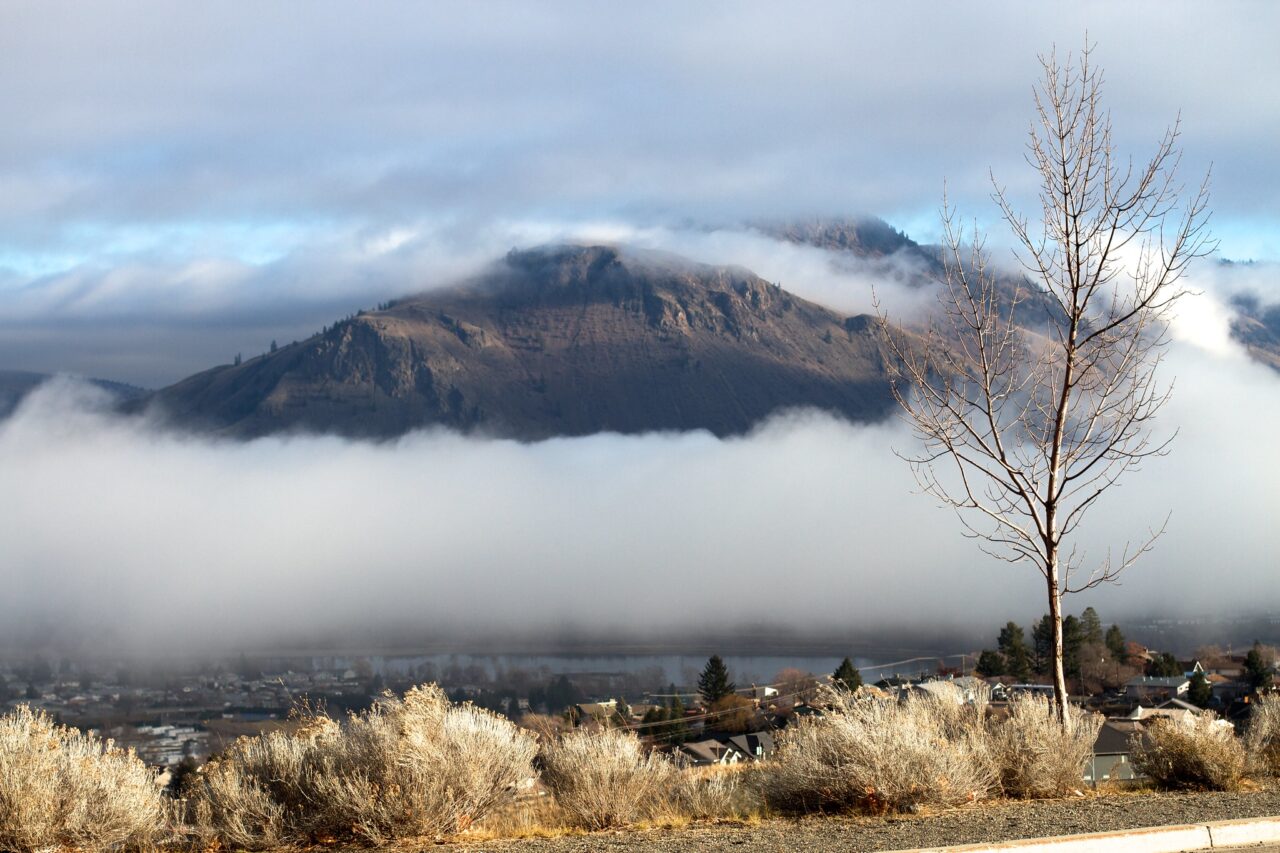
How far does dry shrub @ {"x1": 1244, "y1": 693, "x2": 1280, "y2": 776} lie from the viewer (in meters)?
15.0

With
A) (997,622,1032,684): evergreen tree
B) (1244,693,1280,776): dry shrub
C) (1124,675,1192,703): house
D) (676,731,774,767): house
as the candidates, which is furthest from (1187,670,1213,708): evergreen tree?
(1244,693,1280,776): dry shrub

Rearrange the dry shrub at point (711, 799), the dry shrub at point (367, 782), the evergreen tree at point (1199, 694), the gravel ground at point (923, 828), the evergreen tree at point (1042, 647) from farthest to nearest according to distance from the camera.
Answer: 1. the evergreen tree at point (1042, 647)
2. the evergreen tree at point (1199, 694)
3. the dry shrub at point (711, 799)
4. the dry shrub at point (367, 782)
5. the gravel ground at point (923, 828)

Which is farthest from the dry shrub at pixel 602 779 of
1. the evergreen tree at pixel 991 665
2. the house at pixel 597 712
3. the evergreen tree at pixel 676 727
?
the evergreen tree at pixel 991 665

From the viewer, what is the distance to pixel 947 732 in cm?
1404

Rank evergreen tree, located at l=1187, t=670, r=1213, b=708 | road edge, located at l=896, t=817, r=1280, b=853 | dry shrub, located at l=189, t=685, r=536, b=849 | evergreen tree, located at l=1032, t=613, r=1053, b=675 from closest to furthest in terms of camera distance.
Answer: road edge, located at l=896, t=817, r=1280, b=853
dry shrub, located at l=189, t=685, r=536, b=849
evergreen tree, located at l=1187, t=670, r=1213, b=708
evergreen tree, located at l=1032, t=613, r=1053, b=675

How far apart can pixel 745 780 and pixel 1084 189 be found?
7.67 meters

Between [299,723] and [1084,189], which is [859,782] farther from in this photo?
[1084,189]

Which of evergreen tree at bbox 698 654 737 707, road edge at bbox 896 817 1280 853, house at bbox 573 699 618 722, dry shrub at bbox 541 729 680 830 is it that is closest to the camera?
road edge at bbox 896 817 1280 853

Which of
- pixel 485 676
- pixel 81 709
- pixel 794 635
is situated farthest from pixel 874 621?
pixel 81 709

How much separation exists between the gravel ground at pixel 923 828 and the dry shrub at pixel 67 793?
9.62 ft

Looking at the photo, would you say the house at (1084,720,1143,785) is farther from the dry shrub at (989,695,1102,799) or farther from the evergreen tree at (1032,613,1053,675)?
the evergreen tree at (1032,613,1053,675)

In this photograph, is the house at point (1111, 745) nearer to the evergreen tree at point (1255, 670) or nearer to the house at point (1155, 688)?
the house at point (1155, 688)

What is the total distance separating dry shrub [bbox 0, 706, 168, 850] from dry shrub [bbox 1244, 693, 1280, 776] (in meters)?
11.8

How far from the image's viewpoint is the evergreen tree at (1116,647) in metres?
67.6
